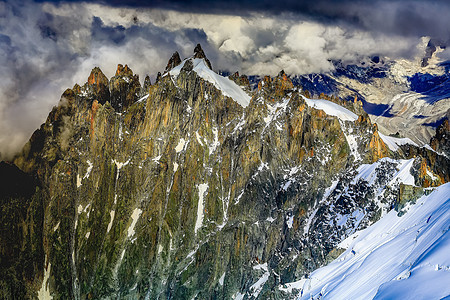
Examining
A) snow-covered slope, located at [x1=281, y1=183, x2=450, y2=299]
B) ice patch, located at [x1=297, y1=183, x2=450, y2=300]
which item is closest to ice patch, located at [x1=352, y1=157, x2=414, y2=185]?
ice patch, located at [x1=297, y1=183, x2=450, y2=300]

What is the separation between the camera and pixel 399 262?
55812 millimetres

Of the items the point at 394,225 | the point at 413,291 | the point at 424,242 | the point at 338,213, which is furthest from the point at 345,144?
the point at 413,291

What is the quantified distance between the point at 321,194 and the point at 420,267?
152425mm

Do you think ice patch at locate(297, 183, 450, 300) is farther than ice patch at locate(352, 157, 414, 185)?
No

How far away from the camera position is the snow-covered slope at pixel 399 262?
137ft

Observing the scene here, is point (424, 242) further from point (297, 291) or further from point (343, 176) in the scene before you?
point (343, 176)

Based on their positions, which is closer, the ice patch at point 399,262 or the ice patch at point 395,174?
the ice patch at point 399,262

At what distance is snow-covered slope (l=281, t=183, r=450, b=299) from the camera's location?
41.6 meters

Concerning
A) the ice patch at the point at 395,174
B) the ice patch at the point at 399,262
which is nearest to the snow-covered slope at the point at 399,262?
the ice patch at the point at 399,262

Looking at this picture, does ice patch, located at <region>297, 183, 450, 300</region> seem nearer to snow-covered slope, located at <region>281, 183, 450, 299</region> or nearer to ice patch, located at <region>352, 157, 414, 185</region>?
snow-covered slope, located at <region>281, 183, 450, 299</region>

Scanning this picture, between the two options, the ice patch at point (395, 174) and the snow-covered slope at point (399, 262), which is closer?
the snow-covered slope at point (399, 262)

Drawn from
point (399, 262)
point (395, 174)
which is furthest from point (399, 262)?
point (395, 174)

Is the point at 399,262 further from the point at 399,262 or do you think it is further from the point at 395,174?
the point at 395,174

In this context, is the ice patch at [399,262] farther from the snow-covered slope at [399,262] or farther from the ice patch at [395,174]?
the ice patch at [395,174]
